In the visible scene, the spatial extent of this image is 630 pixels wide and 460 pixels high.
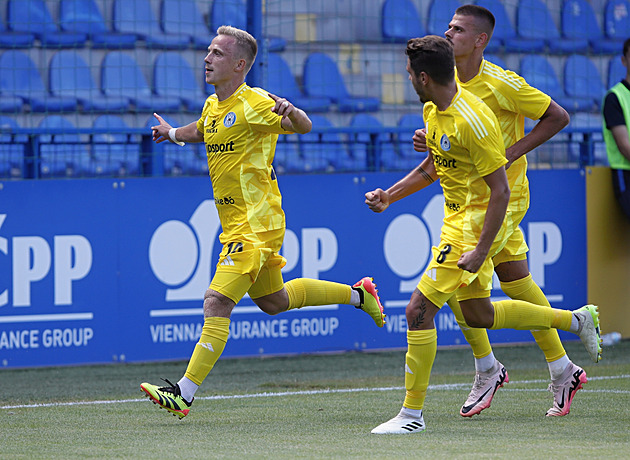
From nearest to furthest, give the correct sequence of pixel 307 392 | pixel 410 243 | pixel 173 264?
pixel 307 392
pixel 173 264
pixel 410 243

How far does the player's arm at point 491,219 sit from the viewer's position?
4.39m

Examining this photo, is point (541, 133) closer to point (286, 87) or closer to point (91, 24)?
point (286, 87)

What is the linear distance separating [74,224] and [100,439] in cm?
347

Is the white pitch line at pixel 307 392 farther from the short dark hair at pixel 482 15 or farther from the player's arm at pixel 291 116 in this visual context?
the short dark hair at pixel 482 15

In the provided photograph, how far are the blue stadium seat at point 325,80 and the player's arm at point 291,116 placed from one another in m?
4.31

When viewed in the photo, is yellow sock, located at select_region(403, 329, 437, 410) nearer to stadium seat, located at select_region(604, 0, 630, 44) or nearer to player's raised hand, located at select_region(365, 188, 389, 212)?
player's raised hand, located at select_region(365, 188, 389, 212)

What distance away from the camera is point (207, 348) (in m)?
5.02

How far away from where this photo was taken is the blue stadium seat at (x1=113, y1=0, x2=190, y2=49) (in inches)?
350

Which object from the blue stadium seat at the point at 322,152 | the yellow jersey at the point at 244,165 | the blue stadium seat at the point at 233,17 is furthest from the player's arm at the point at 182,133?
the blue stadium seat at the point at 322,152

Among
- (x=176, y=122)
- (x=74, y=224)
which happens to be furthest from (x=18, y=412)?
(x=176, y=122)

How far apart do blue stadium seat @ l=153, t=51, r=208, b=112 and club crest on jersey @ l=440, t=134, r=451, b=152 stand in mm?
4795

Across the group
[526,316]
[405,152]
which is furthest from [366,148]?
[526,316]

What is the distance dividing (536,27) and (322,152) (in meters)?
2.33

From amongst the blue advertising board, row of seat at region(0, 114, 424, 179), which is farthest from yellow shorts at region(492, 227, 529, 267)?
row of seat at region(0, 114, 424, 179)
